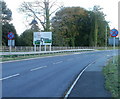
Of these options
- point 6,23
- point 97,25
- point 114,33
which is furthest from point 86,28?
point 114,33

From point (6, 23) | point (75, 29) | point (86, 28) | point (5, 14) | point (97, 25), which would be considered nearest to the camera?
point (6, 23)

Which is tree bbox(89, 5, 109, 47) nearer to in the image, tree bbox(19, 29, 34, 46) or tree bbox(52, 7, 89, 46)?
tree bbox(52, 7, 89, 46)

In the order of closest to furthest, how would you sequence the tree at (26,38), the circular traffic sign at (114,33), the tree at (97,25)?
1. the circular traffic sign at (114,33)
2. the tree at (26,38)
3. the tree at (97,25)

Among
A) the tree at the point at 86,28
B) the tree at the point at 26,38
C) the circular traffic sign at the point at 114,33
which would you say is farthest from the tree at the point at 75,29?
the circular traffic sign at the point at 114,33

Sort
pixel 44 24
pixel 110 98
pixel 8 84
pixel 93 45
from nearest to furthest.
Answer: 1. pixel 110 98
2. pixel 8 84
3. pixel 44 24
4. pixel 93 45

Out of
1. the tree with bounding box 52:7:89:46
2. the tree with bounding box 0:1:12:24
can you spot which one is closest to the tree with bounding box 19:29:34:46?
the tree with bounding box 0:1:12:24

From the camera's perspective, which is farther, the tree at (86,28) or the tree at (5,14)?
the tree at (86,28)

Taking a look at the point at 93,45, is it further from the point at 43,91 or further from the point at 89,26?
the point at 43,91

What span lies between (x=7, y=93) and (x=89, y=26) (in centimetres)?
7850

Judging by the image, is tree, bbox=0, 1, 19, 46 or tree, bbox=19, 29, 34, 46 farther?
tree, bbox=19, 29, 34, 46

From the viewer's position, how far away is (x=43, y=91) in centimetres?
911

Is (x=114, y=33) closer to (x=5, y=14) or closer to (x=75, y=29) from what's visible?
(x=5, y=14)

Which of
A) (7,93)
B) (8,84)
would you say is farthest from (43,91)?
(8,84)

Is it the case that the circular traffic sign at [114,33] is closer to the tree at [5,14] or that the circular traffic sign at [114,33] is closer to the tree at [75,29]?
the tree at [75,29]
